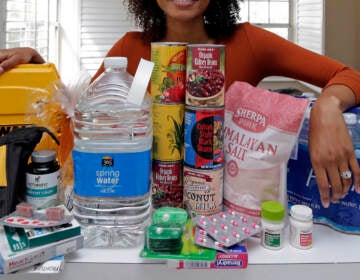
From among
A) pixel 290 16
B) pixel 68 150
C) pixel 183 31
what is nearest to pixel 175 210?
pixel 68 150

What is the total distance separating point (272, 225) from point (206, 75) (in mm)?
294

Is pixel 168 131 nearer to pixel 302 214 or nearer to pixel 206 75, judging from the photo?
pixel 206 75

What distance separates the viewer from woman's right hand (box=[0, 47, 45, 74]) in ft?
3.12

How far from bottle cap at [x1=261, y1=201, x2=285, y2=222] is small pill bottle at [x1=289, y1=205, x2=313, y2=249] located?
4 centimetres

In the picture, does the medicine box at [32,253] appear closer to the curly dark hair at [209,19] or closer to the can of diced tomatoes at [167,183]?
the can of diced tomatoes at [167,183]

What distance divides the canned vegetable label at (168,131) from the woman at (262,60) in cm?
→ 26

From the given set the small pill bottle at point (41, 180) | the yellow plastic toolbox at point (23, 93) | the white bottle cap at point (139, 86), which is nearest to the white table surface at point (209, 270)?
the small pill bottle at point (41, 180)

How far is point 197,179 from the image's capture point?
2.36ft

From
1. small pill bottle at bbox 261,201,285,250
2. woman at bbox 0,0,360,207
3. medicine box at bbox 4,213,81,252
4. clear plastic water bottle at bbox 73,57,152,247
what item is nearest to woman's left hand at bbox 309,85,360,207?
woman at bbox 0,0,360,207

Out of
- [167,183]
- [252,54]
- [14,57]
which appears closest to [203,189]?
[167,183]

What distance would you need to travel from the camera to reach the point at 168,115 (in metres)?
0.74

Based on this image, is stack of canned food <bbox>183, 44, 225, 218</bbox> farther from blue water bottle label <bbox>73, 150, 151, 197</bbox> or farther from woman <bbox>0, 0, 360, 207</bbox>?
woman <bbox>0, 0, 360, 207</bbox>

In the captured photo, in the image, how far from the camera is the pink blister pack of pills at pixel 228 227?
0.65m

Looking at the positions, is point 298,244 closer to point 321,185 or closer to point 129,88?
point 321,185
